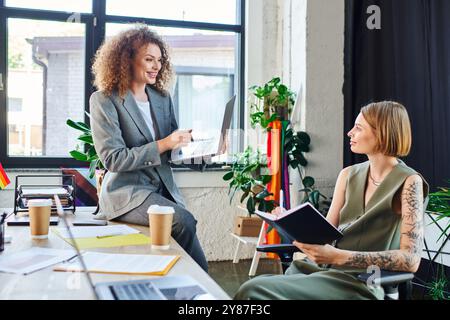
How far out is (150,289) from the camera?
37.5 inches

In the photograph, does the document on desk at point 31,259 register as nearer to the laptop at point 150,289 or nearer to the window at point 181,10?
the laptop at point 150,289

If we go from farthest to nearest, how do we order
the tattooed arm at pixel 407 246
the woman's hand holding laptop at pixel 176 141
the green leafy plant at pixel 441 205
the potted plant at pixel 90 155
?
the potted plant at pixel 90 155 → the green leafy plant at pixel 441 205 → the woman's hand holding laptop at pixel 176 141 → the tattooed arm at pixel 407 246

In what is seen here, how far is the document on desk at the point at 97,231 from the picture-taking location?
59.4 inches

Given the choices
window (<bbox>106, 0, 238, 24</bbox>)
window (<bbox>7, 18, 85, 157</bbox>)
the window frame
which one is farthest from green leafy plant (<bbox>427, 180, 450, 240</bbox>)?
window (<bbox>7, 18, 85, 157</bbox>)

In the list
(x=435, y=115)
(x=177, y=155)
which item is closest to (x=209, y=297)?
(x=177, y=155)

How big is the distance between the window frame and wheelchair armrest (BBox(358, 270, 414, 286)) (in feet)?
9.13

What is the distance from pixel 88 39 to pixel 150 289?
3.23 metres

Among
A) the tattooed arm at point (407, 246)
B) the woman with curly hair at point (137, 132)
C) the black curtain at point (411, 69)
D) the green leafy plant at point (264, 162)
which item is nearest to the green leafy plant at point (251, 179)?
the green leafy plant at point (264, 162)

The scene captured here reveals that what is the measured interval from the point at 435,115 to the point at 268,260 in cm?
182

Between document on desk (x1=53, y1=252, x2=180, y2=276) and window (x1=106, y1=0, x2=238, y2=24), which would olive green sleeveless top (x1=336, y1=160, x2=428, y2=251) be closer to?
document on desk (x1=53, y1=252, x2=180, y2=276)

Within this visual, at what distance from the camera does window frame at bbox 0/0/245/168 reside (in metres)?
3.63

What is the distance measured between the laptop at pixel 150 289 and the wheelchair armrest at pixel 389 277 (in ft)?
1.72

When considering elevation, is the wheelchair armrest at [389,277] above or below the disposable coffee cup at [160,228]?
below

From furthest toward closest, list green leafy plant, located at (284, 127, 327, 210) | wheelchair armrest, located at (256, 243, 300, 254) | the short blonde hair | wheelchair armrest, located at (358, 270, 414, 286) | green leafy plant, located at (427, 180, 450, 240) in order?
1. green leafy plant, located at (284, 127, 327, 210)
2. green leafy plant, located at (427, 180, 450, 240)
3. the short blonde hair
4. wheelchair armrest, located at (256, 243, 300, 254)
5. wheelchair armrest, located at (358, 270, 414, 286)
